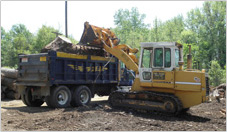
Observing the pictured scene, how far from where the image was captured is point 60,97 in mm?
10289

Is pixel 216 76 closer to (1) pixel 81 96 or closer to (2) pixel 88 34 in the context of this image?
(2) pixel 88 34

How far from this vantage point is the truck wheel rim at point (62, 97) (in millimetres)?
10238

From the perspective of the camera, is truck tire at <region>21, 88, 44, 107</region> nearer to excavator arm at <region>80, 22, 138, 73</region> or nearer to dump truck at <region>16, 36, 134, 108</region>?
dump truck at <region>16, 36, 134, 108</region>

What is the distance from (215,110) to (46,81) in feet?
23.3

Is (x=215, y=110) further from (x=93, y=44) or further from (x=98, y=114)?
(x=93, y=44)

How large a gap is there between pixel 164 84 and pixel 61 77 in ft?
14.5

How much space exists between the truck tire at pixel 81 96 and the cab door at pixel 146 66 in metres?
3.08

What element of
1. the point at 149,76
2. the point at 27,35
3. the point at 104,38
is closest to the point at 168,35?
the point at 104,38

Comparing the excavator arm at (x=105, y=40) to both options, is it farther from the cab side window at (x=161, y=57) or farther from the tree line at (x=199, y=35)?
the tree line at (x=199, y=35)

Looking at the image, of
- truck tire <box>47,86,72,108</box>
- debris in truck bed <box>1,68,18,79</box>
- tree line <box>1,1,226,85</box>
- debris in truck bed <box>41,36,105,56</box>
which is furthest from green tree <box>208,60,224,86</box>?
debris in truck bed <box>1,68,18,79</box>

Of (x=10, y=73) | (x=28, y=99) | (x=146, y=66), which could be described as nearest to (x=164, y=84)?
(x=146, y=66)

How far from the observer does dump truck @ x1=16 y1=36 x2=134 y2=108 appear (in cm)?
991

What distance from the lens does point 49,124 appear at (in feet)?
23.2

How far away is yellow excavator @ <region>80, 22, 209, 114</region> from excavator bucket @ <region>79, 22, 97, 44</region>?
3145 millimetres
